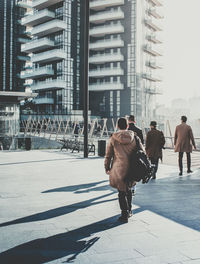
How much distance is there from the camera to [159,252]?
4.00 metres

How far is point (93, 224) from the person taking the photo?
5.14 meters

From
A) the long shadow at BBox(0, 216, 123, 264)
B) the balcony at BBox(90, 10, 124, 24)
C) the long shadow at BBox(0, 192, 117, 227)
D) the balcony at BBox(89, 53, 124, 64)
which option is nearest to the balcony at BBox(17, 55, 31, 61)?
the balcony at BBox(90, 10, 124, 24)

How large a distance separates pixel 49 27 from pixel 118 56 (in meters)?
13.0

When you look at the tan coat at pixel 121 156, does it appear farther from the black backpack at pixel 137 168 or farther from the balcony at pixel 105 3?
the balcony at pixel 105 3

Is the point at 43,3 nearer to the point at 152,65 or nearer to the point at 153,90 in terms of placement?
the point at 152,65

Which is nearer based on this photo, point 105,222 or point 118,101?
point 105,222

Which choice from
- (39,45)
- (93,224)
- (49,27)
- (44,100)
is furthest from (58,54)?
(93,224)

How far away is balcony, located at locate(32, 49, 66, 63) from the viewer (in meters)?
61.4

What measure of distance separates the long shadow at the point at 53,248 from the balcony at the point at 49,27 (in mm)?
59897

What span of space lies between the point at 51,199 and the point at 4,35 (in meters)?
78.1

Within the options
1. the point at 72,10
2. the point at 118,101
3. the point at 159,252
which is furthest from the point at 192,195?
the point at 72,10

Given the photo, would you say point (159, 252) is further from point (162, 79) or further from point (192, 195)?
point (162, 79)

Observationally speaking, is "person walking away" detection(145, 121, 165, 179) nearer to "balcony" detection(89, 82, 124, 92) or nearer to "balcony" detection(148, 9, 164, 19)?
"balcony" detection(89, 82, 124, 92)

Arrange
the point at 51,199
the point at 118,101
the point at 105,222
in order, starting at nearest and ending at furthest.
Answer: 1. the point at 105,222
2. the point at 51,199
3. the point at 118,101
